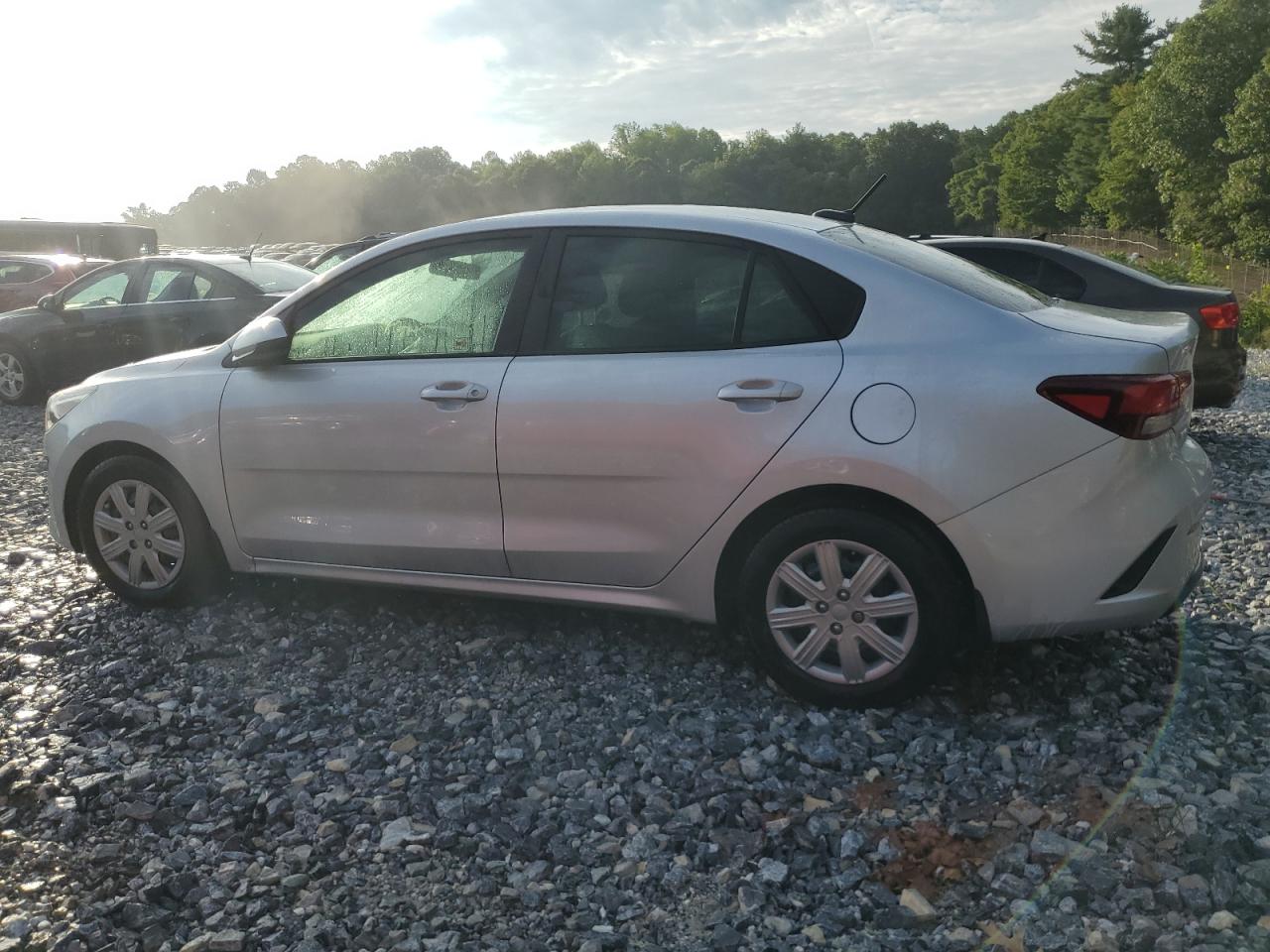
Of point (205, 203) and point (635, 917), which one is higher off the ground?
point (205, 203)

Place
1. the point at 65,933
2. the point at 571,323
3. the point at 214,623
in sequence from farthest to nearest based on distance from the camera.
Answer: the point at 214,623 → the point at 571,323 → the point at 65,933

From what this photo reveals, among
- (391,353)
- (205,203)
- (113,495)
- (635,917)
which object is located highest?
(205,203)

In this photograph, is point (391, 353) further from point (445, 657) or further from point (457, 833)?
point (457, 833)

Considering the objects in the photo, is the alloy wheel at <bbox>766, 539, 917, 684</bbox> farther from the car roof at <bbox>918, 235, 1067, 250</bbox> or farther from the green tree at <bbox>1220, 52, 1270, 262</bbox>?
the green tree at <bbox>1220, 52, 1270, 262</bbox>

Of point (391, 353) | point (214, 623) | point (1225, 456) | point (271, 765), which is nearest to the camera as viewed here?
point (271, 765)

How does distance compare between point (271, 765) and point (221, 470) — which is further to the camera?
point (221, 470)

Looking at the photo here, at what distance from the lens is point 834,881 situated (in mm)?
3002

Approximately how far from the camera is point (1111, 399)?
137 inches

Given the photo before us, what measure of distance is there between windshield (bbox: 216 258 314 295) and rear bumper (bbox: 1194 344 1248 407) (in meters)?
7.92

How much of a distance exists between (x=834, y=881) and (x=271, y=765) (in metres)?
1.84

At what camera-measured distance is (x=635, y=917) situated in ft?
9.48

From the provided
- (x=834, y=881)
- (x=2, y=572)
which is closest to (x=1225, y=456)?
(x=834, y=881)

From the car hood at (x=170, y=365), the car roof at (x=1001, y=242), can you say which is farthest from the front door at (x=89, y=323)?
the car roof at (x=1001, y=242)

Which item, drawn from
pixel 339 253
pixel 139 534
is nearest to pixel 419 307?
pixel 139 534
